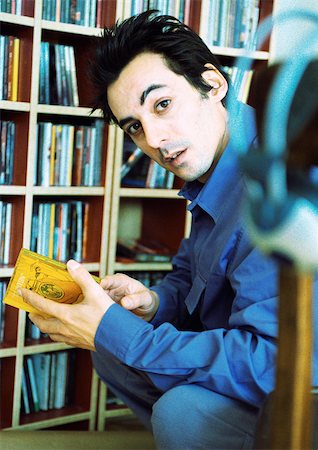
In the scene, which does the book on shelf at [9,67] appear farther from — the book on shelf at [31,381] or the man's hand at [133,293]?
the book on shelf at [31,381]

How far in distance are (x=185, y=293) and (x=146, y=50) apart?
2.11 ft

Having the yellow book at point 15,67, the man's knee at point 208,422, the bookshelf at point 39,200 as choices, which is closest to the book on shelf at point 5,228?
the bookshelf at point 39,200

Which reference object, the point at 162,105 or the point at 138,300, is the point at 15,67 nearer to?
the point at 162,105

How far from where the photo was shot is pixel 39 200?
2115 millimetres

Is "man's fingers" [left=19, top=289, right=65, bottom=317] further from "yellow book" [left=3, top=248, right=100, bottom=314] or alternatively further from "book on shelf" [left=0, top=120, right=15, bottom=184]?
"book on shelf" [left=0, top=120, right=15, bottom=184]

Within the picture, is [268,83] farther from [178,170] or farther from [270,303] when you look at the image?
[178,170]

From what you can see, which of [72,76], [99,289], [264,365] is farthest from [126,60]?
[264,365]

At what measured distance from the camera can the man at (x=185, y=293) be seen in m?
1.21

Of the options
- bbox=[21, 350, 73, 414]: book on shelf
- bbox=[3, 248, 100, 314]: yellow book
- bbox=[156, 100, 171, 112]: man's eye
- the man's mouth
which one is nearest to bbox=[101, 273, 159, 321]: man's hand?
bbox=[3, 248, 100, 314]: yellow book

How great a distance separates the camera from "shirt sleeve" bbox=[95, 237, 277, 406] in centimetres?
119

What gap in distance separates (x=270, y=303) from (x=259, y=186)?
623 mm

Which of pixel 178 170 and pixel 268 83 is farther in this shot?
pixel 178 170

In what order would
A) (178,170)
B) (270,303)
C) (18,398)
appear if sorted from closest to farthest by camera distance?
(270,303) < (178,170) < (18,398)

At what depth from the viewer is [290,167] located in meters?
0.59
